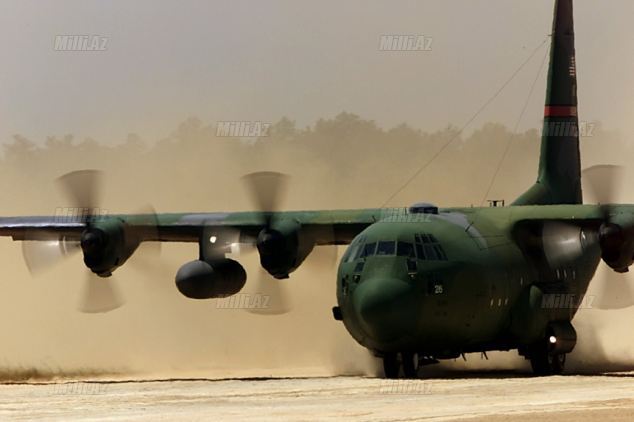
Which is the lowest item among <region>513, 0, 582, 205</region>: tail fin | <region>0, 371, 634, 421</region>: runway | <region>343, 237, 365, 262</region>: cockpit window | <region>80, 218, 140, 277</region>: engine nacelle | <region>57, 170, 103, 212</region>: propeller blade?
<region>0, 371, 634, 421</region>: runway

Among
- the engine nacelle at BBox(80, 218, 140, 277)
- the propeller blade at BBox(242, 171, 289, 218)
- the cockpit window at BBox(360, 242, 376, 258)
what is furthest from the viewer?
the propeller blade at BBox(242, 171, 289, 218)

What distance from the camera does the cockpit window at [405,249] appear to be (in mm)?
24453

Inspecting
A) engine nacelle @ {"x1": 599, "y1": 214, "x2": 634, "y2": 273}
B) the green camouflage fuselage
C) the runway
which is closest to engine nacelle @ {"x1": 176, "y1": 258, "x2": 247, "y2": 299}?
the runway

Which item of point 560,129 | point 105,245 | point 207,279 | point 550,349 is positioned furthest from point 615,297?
point 105,245

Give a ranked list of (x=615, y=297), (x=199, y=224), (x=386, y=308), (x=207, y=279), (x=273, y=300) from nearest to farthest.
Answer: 1. (x=386, y=308)
2. (x=207, y=279)
3. (x=199, y=224)
4. (x=273, y=300)
5. (x=615, y=297)

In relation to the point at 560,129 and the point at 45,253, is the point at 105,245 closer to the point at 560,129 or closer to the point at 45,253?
the point at 45,253

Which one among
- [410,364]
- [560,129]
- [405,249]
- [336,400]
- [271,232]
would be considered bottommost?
[336,400]

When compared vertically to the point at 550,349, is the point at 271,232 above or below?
above

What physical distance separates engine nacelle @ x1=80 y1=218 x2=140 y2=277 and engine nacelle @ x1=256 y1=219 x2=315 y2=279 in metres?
3.09

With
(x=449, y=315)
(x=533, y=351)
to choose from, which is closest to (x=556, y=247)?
(x=533, y=351)

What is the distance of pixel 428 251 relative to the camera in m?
24.8

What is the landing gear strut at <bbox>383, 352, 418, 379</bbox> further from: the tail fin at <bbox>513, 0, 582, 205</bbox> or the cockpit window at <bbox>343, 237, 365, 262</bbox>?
the tail fin at <bbox>513, 0, 582, 205</bbox>

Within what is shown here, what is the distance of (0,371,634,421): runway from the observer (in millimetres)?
17594

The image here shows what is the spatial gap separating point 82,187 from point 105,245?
1.53 m
